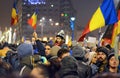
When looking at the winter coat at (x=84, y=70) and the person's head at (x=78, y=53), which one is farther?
the person's head at (x=78, y=53)

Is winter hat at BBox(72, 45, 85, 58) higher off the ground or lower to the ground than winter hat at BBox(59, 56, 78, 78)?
higher

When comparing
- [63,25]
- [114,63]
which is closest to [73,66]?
[114,63]

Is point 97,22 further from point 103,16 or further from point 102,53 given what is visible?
point 102,53

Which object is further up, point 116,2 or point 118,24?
point 116,2

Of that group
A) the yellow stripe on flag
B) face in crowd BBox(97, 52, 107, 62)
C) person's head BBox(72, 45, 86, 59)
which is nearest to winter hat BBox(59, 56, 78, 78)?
person's head BBox(72, 45, 86, 59)

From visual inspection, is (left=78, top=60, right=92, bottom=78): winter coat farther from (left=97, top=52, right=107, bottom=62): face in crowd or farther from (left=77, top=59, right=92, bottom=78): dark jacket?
(left=97, top=52, right=107, bottom=62): face in crowd

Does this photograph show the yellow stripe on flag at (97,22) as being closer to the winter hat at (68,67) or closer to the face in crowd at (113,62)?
the face in crowd at (113,62)

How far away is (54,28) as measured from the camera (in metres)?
111

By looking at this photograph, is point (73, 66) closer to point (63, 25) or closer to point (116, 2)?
point (116, 2)

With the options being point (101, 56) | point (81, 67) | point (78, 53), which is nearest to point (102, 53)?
point (101, 56)

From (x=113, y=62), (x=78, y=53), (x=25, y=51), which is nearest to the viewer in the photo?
(x=25, y=51)

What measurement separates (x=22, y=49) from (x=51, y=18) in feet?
385

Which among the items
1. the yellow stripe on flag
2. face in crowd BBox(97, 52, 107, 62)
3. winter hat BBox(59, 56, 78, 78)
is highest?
the yellow stripe on flag

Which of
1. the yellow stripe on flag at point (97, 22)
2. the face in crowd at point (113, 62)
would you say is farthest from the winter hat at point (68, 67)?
the yellow stripe on flag at point (97, 22)
